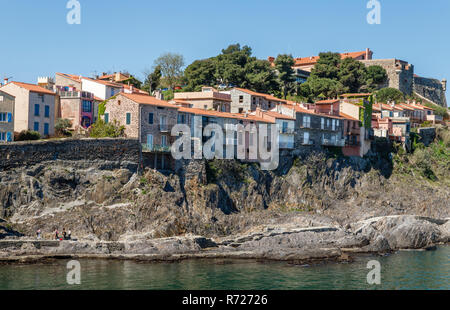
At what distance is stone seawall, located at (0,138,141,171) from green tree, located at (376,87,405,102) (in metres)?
59.3

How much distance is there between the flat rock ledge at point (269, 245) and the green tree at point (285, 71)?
3621 cm

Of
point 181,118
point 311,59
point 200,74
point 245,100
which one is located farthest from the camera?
point 311,59

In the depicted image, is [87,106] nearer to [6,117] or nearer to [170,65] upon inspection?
[6,117]

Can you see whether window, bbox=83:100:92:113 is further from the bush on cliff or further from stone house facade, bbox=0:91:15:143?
stone house facade, bbox=0:91:15:143

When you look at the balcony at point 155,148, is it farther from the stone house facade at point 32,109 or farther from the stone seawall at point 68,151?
the stone house facade at point 32,109

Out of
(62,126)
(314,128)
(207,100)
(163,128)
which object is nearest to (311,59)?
(314,128)

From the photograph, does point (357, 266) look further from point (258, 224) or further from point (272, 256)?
point (258, 224)

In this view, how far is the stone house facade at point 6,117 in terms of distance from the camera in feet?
177

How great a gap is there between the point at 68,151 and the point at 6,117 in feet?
22.5

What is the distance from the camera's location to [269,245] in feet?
166

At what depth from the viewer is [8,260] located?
43.0 metres

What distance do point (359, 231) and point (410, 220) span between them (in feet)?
18.9

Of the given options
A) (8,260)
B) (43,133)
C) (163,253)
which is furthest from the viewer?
(43,133)

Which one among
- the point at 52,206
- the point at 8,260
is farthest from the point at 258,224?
the point at 8,260
